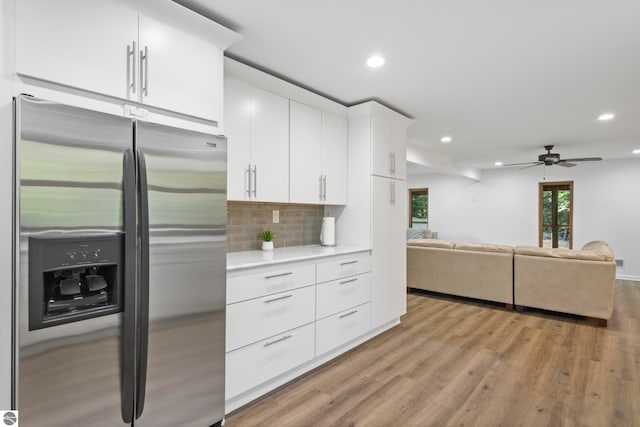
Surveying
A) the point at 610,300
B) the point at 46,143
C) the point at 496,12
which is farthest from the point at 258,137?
the point at 610,300

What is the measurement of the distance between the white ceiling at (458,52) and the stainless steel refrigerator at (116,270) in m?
0.88

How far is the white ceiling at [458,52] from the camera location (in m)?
1.84

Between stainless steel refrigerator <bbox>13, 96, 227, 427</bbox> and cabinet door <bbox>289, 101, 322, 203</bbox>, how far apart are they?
1.07 m

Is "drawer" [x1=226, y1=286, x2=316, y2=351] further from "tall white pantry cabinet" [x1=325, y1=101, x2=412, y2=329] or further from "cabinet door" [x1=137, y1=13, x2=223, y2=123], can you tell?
"cabinet door" [x1=137, y1=13, x2=223, y2=123]

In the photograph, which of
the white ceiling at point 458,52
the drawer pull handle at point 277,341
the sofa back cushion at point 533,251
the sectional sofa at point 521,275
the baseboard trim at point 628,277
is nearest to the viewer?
the white ceiling at point 458,52

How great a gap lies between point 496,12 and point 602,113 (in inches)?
112

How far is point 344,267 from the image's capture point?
2.94 metres

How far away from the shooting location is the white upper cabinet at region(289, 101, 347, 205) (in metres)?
2.89

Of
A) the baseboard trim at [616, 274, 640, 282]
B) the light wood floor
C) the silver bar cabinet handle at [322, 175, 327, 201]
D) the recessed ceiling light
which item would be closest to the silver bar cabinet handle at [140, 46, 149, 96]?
the recessed ceiling light

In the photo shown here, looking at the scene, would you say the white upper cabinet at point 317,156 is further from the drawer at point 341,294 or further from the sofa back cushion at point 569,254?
the sofa back cushion at point 569,254

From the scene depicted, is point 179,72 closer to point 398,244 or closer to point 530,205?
point 398,244

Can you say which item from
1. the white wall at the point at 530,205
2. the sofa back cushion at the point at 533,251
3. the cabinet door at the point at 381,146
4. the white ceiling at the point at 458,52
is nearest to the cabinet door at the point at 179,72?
the white ceiling at the point at 458,52

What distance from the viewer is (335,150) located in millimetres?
3305

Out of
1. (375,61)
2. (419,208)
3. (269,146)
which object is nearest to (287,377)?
(269,146)
